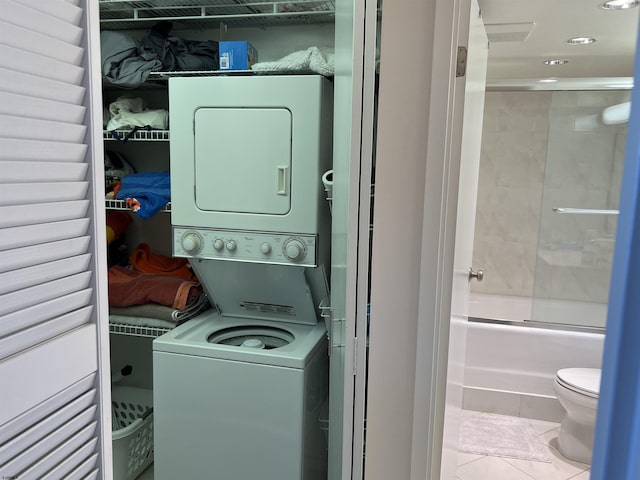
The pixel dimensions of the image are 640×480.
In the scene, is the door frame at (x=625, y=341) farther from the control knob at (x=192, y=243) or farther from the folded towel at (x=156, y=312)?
the folded towel at (x=156, y=312)

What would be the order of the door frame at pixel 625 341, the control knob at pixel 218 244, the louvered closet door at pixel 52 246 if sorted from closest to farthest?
1. the door frame at pixel 625 341
2. the louvered closet door at pixel 52 246
3. the control knob at pixel 218 244

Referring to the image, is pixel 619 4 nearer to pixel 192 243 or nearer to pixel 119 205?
pixel 192 243

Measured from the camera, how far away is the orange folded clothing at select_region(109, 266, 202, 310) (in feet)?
7.57

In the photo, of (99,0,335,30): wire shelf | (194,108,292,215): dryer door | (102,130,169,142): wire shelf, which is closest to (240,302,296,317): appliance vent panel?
(194,108,292,215): dryer door

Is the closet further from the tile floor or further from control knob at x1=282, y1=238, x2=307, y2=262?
the tile floor

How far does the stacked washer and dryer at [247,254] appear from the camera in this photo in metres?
1.95

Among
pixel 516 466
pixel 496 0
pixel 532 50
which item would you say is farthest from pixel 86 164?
pixel 532 50

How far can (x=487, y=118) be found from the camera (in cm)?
368

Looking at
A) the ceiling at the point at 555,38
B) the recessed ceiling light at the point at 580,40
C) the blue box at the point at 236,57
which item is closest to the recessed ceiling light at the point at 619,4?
the ceiling at the point at 555,38

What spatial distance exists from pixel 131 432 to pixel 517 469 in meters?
1.96

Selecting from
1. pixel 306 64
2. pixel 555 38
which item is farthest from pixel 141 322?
pixel 555 38

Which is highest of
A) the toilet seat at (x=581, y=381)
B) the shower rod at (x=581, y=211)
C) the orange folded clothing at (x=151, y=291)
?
the shower rod at (x=581, y=211)

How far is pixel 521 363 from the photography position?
3.13 meters

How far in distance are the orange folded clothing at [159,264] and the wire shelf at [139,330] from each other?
31cm
